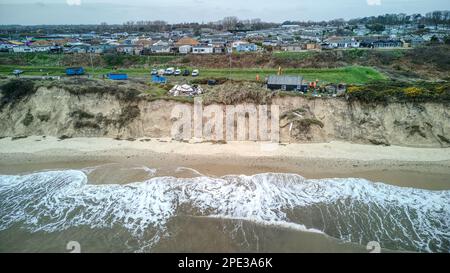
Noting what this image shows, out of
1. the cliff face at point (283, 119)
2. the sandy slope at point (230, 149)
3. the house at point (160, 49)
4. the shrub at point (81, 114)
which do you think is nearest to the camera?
the sandy slope at point (230, 149)

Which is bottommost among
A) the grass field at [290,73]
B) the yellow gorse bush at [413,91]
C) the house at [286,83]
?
the yellow gorse bush at [413,91]

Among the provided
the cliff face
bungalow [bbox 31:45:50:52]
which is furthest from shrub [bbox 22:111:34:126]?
bungalow [bbox 31:45:50:52]

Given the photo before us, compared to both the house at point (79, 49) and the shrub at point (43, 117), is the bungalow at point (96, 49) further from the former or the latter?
the shrub at point (43, 117)
